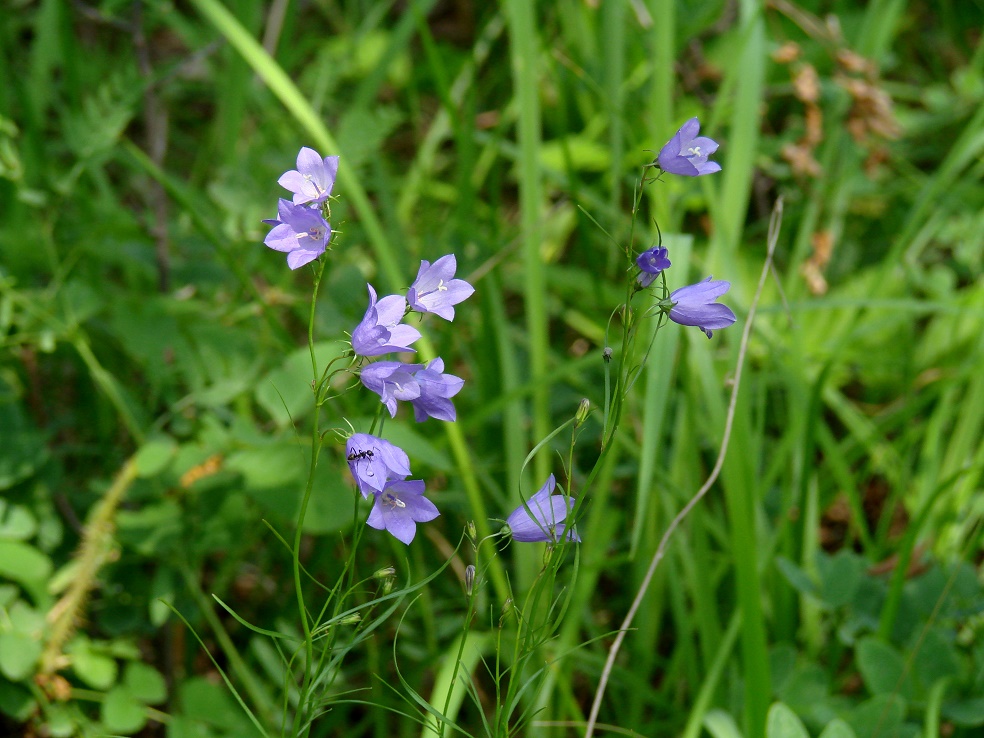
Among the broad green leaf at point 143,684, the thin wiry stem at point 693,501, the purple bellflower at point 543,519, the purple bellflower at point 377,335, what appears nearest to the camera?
the purple bellflower at point 377,335

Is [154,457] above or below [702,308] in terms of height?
below

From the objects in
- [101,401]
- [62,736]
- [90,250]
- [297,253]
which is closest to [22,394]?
[101,401]

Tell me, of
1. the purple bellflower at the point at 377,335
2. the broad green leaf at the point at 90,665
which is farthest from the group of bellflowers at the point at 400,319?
the broad green leaf at the point at 90,665

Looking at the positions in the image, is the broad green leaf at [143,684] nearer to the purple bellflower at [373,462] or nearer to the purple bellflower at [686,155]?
the purple bellflower at [373,462]

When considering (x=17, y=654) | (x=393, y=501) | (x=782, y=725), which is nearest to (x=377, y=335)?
(x=393, y=501)

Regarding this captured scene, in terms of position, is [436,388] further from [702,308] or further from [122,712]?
[122,712]

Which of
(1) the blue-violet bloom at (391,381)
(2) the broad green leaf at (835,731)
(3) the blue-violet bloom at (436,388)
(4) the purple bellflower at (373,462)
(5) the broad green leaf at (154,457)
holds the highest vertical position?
(1) the blue-violet bloom at (391,381)

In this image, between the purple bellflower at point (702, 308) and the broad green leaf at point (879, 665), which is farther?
the broad green leaf at point (879, 665)
